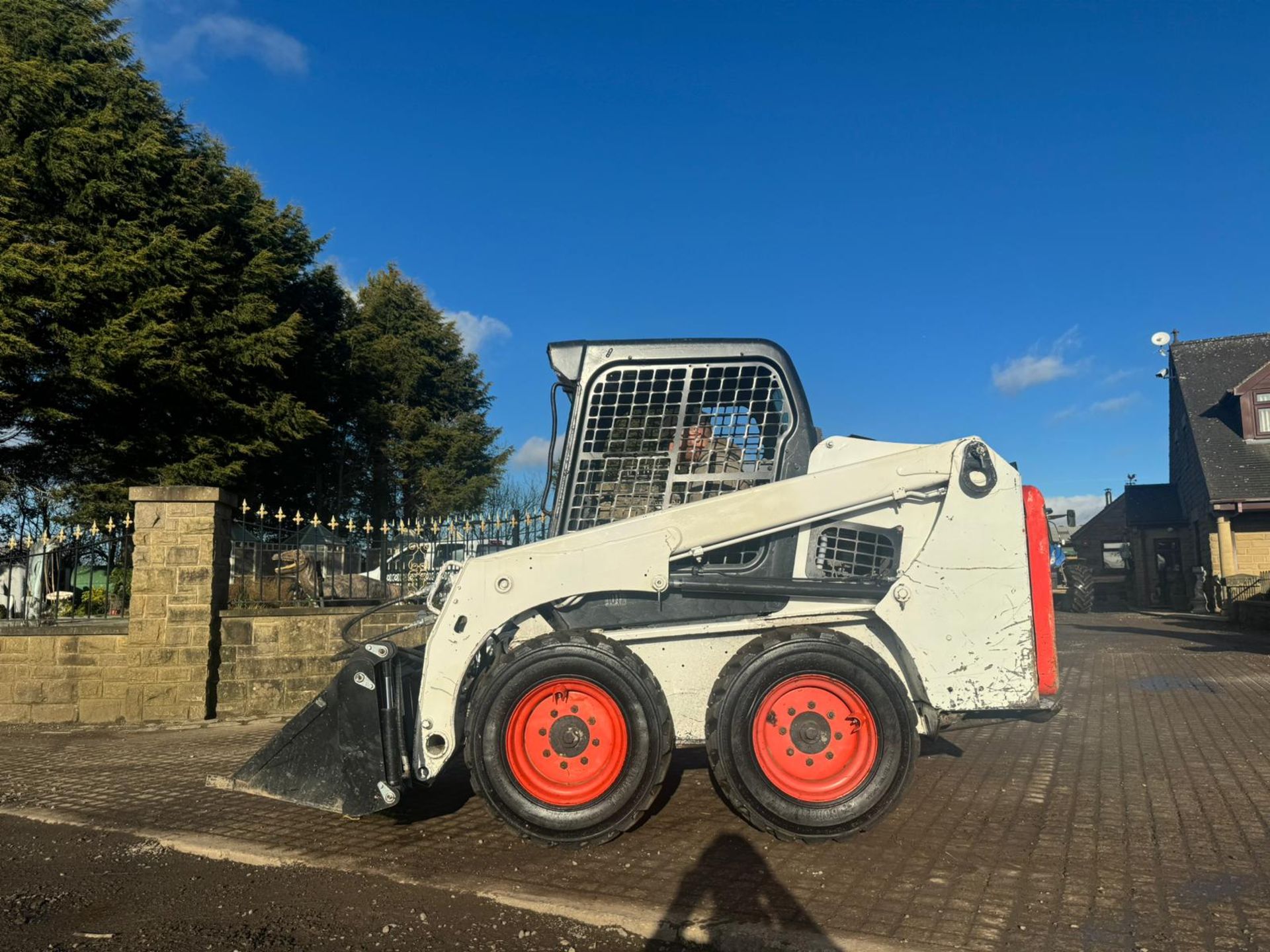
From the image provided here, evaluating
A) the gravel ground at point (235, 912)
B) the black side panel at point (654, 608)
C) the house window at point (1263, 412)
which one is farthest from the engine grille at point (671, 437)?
the house window at point (1263, 412)

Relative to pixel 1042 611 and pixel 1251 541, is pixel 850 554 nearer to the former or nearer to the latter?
pixel 1042 611

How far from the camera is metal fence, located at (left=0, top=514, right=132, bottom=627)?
9102mm

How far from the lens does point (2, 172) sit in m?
14.9

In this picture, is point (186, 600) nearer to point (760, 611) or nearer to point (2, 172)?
point (760, 611)

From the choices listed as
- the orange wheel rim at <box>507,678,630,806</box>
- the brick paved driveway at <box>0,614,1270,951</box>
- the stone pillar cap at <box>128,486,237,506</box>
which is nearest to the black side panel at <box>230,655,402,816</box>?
the brick paved driveway at <box>0,614,1270,951</box>

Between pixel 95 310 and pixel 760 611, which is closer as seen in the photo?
pixel 760 611

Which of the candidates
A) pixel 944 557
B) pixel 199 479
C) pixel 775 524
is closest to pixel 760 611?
pixel 775 524

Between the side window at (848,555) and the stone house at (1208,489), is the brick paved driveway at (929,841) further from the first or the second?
the stone house at (1208,489)

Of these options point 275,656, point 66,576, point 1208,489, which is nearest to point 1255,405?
point 1208,489

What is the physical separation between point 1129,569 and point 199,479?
2880cm

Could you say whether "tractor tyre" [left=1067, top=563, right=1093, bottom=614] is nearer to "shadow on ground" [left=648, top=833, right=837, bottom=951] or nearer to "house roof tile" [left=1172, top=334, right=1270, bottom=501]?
"house roof tile" [left=1172, top=334, right=1270, bottom=501]

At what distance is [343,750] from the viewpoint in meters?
4.53

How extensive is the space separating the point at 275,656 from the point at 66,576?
238 cm

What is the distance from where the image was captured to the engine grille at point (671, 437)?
5.21 m
